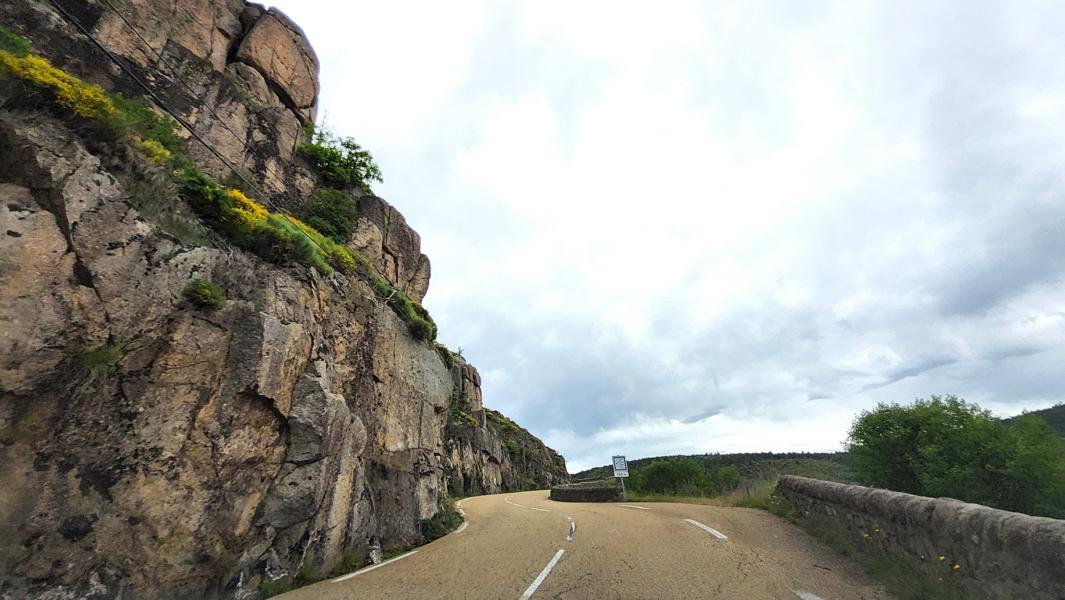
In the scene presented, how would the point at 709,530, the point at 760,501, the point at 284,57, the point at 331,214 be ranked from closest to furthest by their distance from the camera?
the point at 709,530, the point at 760,501, the point at 331,214, the point at 284,57

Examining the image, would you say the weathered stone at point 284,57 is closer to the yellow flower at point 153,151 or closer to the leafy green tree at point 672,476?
the yellow flower at point 153,151

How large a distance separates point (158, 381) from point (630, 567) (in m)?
8.92

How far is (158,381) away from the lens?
7289 millimetres

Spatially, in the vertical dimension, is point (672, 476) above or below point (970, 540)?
above

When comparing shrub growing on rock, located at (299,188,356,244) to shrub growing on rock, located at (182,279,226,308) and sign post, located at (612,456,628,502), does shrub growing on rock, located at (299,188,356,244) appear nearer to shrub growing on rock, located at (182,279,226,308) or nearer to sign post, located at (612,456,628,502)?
shrub growing on rock, located at (182,279,226,308)

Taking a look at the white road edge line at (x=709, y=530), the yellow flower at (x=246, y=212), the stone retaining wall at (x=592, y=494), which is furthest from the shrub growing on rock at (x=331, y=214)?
the stone retaining wall at (x=592, y=494)

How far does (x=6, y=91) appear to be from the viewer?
21.6ft

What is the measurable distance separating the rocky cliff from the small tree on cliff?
19.6 metres

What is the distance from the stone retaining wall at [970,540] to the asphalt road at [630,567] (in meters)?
0.83

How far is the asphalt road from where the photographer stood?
6.29 meters

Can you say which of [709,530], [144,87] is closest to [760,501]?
[709,530]

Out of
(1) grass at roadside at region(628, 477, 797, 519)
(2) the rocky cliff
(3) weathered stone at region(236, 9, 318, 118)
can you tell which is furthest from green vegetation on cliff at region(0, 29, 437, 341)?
(1) grass at roadside at region(628, 477, 797, 519)

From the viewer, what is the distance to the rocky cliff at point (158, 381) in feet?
19.2

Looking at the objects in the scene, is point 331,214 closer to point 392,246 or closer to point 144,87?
point 392,246
